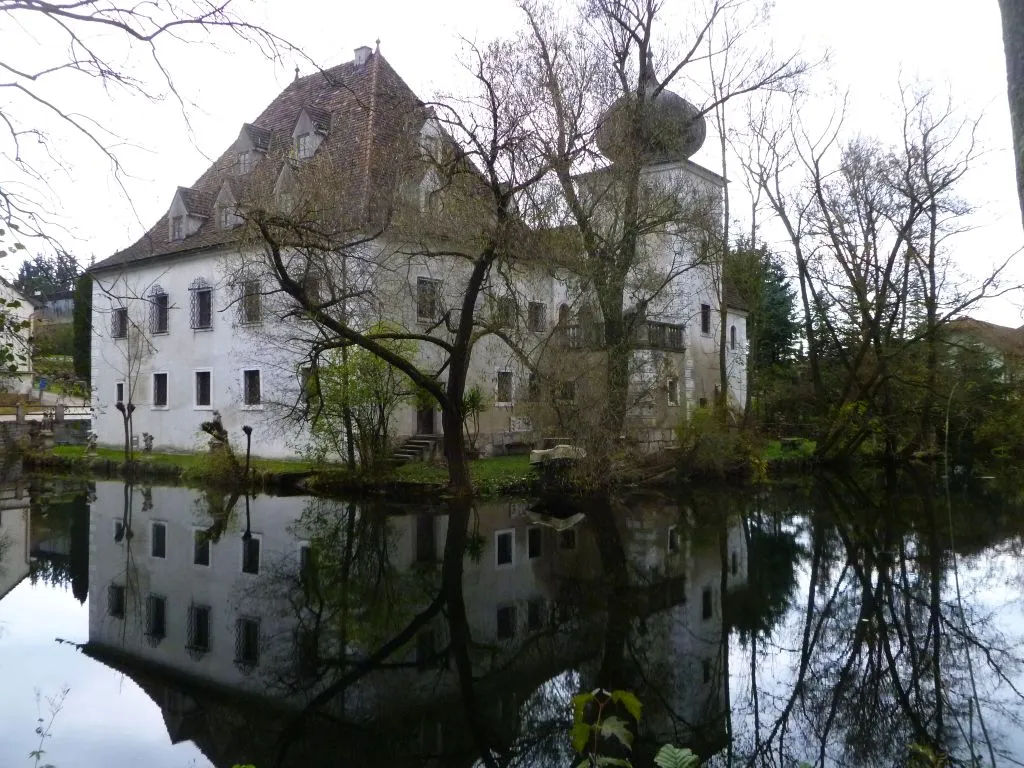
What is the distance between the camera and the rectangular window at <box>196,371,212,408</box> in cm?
2897

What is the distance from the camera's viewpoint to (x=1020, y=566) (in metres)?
12.1

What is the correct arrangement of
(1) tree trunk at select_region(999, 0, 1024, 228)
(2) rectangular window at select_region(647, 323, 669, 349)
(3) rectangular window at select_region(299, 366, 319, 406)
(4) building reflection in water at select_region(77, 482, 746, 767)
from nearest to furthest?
(1) tree trunk at select_region(999, 0, 1024, 228) < (4) building reflection in water at select_region(77, 482, 746, 767) < (3) rectangular window at select_region(299, 366, 319, 406) < (2) rectangular window at select_region(647, 323, 669, 349)

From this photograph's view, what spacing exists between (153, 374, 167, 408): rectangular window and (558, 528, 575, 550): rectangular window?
2025 centimetres

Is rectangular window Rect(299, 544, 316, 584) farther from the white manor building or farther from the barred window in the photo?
the barred window

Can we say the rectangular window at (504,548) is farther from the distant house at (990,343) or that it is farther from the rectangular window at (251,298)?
the distant house at (990,343)

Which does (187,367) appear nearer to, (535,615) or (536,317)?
(536,317)

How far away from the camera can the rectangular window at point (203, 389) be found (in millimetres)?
28969

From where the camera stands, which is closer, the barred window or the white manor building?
the white manor building

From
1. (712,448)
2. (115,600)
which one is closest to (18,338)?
(115,600)

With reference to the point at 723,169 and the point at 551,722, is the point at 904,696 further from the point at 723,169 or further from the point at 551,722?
the point at 723,169

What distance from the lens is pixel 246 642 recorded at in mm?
8289

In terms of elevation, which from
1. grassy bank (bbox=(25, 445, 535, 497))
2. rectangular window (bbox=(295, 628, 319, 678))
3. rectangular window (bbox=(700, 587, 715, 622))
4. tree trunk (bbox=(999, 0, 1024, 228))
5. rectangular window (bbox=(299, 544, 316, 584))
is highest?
tree trunk (bbox=(999, 0, 1024, 228))

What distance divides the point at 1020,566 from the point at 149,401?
27.4 m

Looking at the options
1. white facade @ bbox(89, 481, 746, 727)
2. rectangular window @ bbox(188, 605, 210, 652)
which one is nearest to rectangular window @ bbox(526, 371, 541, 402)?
white facade @ bbox(89, 481, 746, 727)
